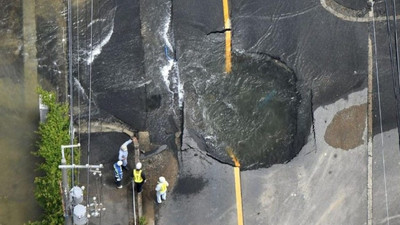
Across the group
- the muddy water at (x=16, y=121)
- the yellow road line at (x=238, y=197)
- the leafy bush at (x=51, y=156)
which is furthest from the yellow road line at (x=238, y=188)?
the muddy water at (x=16, y=121)

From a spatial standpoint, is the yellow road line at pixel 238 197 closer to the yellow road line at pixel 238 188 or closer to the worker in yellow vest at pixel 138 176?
the yellow road line at pixel 238 188

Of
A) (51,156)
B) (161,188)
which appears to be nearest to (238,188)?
(161,188)

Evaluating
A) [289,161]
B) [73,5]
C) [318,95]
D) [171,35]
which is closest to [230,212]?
[289,161]

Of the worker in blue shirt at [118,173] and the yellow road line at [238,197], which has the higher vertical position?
the worker in blue shirt at [118,173]

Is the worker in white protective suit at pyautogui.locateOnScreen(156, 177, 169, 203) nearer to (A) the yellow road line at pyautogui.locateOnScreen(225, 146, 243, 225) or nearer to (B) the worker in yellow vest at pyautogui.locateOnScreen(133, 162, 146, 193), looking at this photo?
(B) the worker in yellow vest at pyautogui.locateOnScreen(133, 162, 146, 193)

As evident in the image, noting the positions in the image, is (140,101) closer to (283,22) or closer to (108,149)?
(108,149)
